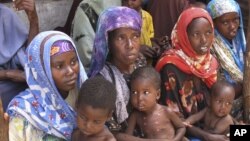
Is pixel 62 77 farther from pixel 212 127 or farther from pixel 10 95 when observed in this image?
pixel 212 127

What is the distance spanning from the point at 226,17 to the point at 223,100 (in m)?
0.79

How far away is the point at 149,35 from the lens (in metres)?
4.03

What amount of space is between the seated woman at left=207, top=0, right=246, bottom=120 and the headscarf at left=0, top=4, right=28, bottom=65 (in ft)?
4.92

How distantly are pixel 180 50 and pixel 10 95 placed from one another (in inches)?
48.8

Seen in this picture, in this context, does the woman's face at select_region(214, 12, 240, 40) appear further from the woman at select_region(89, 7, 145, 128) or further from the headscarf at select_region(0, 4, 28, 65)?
the headscarf at select_region(0, 4, 28, 65)

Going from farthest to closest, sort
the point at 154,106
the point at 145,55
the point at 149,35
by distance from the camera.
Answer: the point at 149,35 < the point at 145,55 < the point at 154,106

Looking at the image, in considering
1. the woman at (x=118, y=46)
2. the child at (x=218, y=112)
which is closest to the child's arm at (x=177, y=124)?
the child at (x=218, y=112)

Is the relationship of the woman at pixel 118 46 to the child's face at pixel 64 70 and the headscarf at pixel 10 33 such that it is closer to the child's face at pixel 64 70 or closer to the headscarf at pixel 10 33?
the child's face at pixel 64 70

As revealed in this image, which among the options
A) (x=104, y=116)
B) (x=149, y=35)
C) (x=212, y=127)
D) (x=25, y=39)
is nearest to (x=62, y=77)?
(x=104, y=116)

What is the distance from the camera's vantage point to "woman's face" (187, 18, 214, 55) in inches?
126

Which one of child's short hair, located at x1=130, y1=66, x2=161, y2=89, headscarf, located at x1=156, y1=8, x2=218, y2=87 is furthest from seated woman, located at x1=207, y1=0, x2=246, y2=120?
child's short hair, located at x1=130, y1=66, x2=161, y2=89

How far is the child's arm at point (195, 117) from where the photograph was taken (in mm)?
3246

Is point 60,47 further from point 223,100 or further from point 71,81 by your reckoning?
point 223,100

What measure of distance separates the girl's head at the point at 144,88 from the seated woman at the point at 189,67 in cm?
33
